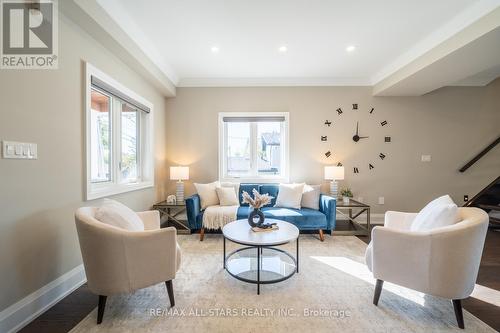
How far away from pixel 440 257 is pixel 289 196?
2167 millimetres

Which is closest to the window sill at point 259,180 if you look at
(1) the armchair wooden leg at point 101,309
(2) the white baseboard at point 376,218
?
(2) the white baseboard at point 376,218

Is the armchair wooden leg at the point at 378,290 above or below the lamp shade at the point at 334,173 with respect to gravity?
below

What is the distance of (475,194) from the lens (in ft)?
13.2

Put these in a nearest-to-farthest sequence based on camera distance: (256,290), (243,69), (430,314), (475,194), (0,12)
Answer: (0,12)
(430,314)
(256,290)
(243,69)
(475,194)

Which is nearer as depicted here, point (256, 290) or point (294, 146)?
point (256, 290)

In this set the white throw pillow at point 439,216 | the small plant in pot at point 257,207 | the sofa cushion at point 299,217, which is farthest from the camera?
the sofa cushion at point 299,217

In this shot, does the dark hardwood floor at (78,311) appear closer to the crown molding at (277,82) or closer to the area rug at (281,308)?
the area rug at (281,308)

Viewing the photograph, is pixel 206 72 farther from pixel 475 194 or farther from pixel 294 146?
pixel 475 194

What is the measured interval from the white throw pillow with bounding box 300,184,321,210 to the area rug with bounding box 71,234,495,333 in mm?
1302

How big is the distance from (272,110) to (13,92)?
132 inches

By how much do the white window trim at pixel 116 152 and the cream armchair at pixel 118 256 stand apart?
0.72m

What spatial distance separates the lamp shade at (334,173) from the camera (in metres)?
3.73

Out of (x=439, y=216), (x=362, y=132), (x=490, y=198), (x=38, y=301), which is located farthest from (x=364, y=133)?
(x=38, y=301)

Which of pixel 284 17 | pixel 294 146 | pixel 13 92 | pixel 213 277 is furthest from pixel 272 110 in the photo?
pixel 13 92
